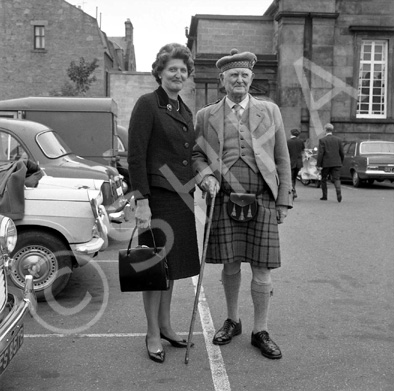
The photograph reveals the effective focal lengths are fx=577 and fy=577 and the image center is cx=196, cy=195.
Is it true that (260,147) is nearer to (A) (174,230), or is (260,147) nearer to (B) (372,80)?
(A) (174,230)

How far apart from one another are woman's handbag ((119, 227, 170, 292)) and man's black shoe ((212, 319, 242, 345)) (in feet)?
2.45

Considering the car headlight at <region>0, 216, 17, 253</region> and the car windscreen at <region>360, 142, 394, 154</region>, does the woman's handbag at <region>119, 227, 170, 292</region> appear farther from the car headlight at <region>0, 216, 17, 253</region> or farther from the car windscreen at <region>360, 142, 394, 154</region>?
the car windscreen at <region>360, 142, 394, 154</region>

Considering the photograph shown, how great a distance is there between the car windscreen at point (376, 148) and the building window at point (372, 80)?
773 cm

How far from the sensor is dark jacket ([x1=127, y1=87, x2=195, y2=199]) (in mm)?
3727

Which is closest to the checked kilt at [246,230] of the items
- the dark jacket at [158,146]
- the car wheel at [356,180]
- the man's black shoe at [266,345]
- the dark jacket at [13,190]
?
the dark jacket at [158,146]

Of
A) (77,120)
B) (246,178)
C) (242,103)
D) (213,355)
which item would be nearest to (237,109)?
(242,103)

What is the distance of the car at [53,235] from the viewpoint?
5.10 meters

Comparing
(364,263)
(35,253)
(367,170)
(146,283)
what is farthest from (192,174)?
(367,170)

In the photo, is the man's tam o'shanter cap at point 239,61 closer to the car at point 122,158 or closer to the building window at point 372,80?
the car at point 122,158

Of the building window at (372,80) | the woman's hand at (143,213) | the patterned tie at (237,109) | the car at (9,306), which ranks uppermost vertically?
the building window at (372,80)

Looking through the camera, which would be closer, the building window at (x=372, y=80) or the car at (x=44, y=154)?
the car at (x=44, y=154)

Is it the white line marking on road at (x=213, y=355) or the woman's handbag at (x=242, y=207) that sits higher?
the woman's handbag at (x=242, y=207)

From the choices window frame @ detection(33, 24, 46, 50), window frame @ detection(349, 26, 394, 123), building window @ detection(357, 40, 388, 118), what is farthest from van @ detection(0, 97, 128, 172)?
window frame @ detection(33, 24, 46, 50)

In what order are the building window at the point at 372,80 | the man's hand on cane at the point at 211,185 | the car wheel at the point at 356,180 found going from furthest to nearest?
the building window at the point at 372,80
the car wheel at the point at 356,180
the man's hand on cane at the point at 211,185
